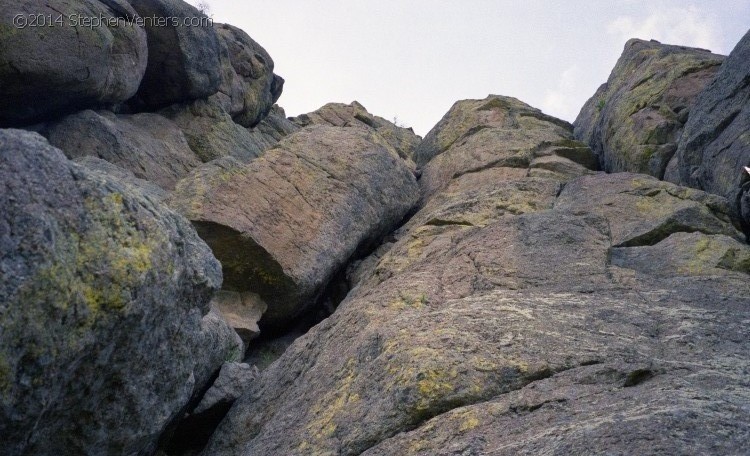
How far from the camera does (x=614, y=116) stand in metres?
26.2

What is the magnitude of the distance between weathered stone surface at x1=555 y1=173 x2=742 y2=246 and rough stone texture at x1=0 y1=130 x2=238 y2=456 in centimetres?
1026

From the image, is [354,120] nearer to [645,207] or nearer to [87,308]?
[645,207]

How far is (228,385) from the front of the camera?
13.6 m

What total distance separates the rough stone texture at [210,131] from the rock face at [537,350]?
511 inches

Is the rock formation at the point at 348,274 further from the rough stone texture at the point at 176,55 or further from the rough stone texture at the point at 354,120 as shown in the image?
the rough stone texture at the point at 354,120

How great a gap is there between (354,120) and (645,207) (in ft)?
92.0

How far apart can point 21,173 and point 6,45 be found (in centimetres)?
1367

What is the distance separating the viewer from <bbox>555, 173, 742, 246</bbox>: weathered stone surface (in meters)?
15.6

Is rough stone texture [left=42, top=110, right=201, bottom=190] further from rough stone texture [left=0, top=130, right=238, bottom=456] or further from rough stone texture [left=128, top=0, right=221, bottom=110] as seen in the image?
rough stone texture [left=0, top=130, right=238, bottom=456]

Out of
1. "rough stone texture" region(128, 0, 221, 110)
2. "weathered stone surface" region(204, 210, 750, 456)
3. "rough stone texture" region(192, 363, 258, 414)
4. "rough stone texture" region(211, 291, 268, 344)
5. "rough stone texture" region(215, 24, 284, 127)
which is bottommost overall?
"rough stone texture" region(192, 363, 258, 414)

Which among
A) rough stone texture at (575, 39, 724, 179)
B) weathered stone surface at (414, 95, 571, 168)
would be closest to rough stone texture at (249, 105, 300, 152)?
weathered stone surface at (414, 95, 571, 168)

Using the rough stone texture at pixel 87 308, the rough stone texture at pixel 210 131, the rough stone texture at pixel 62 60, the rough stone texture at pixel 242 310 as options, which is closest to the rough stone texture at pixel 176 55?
the rough stone texture at pixel 210 131

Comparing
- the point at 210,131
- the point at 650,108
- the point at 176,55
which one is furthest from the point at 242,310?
the point at 650,108

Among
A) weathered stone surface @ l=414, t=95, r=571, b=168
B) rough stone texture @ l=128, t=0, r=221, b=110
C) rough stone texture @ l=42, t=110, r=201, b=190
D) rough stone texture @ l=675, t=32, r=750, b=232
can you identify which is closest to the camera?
rough stone texture @ l=675, t=32, r=750, b=232
